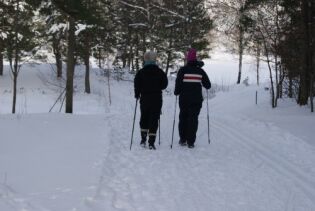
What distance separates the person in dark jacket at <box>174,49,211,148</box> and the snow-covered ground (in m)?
0.39

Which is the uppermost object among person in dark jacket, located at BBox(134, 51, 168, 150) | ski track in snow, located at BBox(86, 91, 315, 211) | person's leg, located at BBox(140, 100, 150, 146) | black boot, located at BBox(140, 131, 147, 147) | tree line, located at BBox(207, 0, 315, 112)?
tree line, located at BBox(207, 0, 315, 112)

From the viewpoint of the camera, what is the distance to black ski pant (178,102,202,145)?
9.48m

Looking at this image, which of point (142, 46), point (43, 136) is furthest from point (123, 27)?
point (43, 136)

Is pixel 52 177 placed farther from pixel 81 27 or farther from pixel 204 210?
pixel 81 27

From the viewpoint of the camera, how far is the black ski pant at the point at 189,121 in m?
9.48

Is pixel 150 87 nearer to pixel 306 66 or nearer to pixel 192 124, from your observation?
pixel 192 124

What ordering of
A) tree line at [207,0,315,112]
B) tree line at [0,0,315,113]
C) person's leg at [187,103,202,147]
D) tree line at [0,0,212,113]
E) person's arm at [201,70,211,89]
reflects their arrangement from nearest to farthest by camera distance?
person's leg at [187,103,202,147] → person's arm at [201,70,211,89] → tree line at [207,0,315,112] → tree line at [0,0,315,113] → tree line at [0,0,212,113]

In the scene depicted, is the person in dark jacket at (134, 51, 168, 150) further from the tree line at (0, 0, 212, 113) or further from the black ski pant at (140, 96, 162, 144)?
the tree line at (0, 0, 212, 113)

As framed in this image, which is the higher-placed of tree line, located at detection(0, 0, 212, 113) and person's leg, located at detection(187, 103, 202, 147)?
tree line, located at detection(0, 0, 212, 113)

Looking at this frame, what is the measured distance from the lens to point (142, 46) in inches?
1674

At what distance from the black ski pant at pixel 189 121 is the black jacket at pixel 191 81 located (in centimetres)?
13

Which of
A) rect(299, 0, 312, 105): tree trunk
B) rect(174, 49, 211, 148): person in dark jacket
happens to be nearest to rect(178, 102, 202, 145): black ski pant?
rect(174, 49, 211, 148): person in dark jacket

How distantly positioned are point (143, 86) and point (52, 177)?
3.50 metres

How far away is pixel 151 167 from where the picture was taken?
24.7 ft
